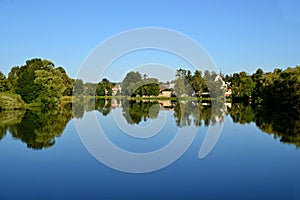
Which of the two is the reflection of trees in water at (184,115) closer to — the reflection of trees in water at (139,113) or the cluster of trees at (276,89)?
the reflection of trees in water at (139,113)

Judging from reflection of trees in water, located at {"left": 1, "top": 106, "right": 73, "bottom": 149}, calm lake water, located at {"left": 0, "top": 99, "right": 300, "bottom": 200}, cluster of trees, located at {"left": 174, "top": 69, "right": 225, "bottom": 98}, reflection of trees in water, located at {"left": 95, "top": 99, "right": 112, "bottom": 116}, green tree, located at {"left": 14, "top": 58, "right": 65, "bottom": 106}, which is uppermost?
cluster of trees, located at {"left": 174, "top": 69, "right": 225, "bottom": 98}

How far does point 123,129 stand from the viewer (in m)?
22.3

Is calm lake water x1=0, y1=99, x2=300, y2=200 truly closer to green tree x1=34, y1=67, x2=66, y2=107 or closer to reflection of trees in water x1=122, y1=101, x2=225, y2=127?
reflection of trees in water x1=122, y1=101, x2=225, y2=127

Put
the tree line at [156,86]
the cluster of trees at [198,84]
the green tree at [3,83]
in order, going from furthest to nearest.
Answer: the cluster of trees at [198,84], the green tree at [3,83], the tree line at [156,86]

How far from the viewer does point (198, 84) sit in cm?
6756

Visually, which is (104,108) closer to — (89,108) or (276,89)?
(89,108)

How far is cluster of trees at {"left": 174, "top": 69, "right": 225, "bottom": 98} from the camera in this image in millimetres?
64625

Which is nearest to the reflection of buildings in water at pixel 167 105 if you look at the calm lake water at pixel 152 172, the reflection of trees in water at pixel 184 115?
the reflection of trees in water at pixel 184 115

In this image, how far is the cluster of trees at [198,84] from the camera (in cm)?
6462

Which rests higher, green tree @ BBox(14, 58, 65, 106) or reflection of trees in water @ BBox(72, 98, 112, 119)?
green tree @ BBox(14, 58, 65, 106)

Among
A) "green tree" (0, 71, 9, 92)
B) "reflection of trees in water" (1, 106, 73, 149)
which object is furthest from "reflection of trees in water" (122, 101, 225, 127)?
"green tree" (0, 71, 9, 92)

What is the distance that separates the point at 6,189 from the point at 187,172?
5.12m

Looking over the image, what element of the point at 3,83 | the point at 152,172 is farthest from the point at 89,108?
the point at 152,172

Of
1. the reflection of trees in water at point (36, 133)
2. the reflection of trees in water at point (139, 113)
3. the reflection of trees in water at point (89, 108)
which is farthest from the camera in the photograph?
the reflection of trees in water at point (89, 108)
